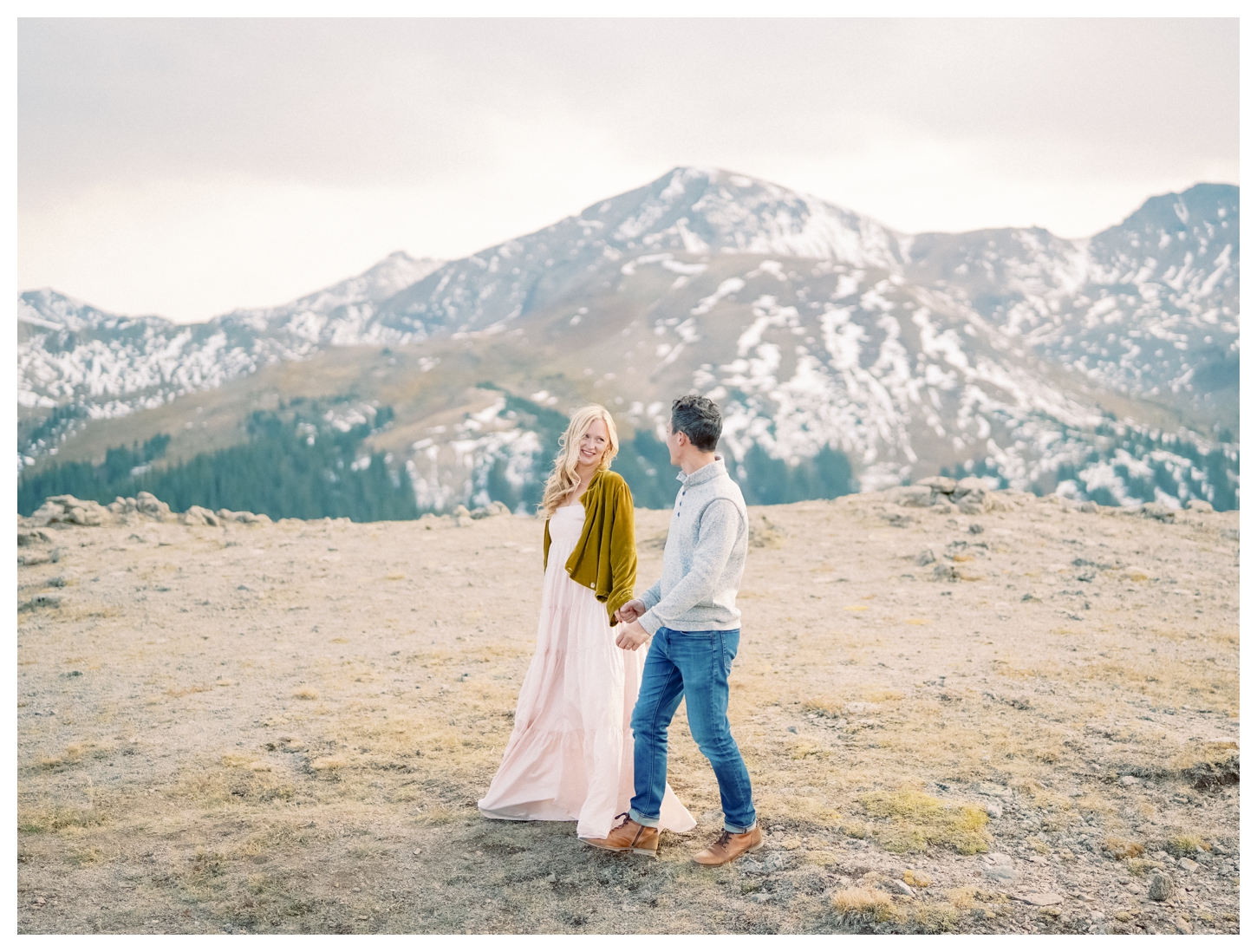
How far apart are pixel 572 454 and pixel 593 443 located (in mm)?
179

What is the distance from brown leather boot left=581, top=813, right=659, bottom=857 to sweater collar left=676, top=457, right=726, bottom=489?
8.46 ft

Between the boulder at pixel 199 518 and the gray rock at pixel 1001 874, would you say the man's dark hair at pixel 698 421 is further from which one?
the boulder at pixel 199 518

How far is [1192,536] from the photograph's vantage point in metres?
21.3

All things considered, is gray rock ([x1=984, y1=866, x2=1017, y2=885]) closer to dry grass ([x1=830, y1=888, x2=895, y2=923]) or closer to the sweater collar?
dry grass ([x1=830, y1=888, x2=895, y2=923])

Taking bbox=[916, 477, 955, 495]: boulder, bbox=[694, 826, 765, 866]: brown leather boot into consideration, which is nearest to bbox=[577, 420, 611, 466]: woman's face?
bbox=[694, 826, 765, 866]: brown leather boot

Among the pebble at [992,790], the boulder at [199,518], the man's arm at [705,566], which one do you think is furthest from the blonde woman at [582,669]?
the boulder at [199,518]

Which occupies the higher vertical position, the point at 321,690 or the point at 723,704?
the point at 723,704

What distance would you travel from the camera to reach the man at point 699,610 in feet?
18.9

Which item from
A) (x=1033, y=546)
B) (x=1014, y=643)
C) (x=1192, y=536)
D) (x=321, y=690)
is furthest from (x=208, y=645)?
(x=1192, y=536)

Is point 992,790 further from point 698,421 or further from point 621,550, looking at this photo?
point 698,421

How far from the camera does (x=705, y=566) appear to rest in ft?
18.7

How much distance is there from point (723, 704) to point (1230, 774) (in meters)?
5.14

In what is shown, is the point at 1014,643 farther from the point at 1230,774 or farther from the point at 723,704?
the point at 723,704

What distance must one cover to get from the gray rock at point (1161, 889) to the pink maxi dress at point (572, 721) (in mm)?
3190
